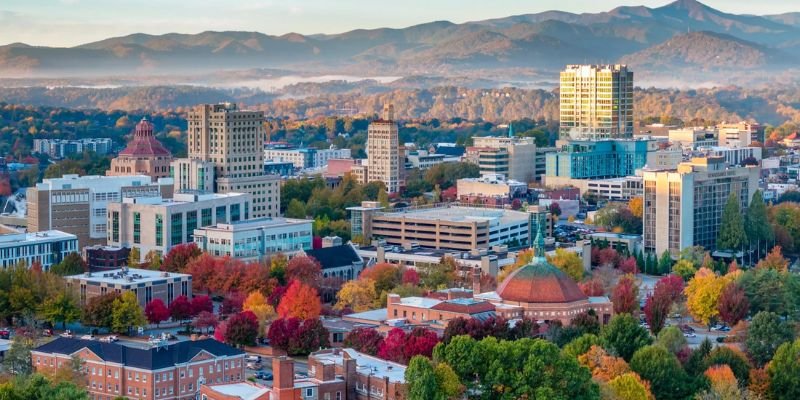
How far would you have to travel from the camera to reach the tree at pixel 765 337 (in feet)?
178

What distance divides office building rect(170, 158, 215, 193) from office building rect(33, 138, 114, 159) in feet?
140

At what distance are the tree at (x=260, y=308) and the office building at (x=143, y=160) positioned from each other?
28.4m

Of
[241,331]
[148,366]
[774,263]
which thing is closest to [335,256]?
[241,331]

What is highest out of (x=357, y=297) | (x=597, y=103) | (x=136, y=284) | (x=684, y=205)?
(x=597, y=103)

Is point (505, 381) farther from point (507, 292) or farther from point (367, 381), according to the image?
point (507, 292)

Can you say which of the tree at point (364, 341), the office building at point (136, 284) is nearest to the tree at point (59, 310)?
the office building at point (136, 284)

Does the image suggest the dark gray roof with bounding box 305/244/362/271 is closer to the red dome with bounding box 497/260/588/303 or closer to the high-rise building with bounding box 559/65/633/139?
the red dome with bounding box 497/260/588/303

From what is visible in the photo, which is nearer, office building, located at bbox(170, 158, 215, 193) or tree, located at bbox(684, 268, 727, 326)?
tree, located at bbox(684, 268, 727, 326)

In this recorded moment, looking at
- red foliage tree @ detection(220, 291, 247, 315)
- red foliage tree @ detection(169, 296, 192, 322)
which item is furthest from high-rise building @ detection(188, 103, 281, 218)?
red foliage tree @ detection(169, 296, 192, 322)

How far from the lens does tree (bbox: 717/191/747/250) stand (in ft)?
265

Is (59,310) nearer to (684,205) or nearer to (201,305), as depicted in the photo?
(201,305)

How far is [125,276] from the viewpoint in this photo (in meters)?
63.9

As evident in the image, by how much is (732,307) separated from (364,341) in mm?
15298

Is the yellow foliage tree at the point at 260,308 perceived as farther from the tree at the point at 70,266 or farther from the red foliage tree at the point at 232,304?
the tree at the point at 70,266
